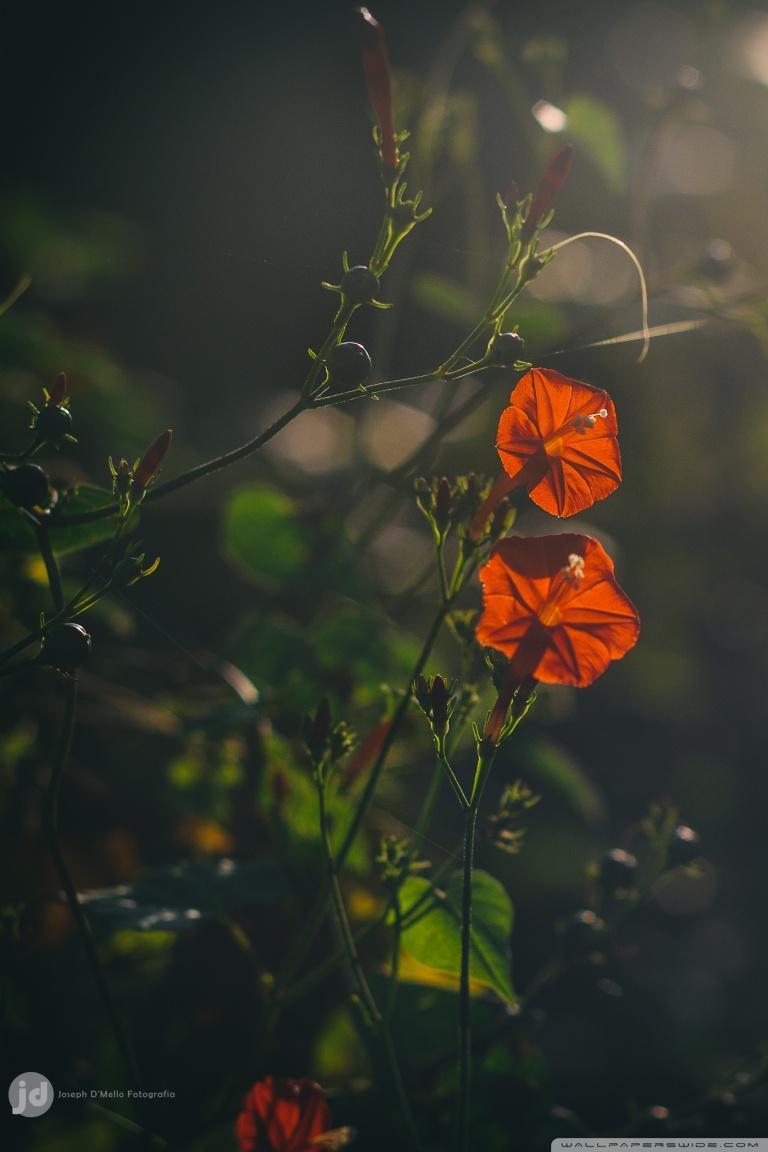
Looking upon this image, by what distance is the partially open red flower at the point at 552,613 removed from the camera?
0.94 meters

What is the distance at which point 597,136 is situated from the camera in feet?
6.46

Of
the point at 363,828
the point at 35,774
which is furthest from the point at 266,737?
the point at 35,774

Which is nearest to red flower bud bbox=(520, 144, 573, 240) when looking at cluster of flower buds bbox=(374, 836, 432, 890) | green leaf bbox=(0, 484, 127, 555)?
green leaf bbox=(0, 484, 127, 555)

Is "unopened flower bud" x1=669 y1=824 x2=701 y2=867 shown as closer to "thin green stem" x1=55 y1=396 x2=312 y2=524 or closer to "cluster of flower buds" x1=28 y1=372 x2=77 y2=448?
"thin green stem" x1=55 y1=396 x2=312 y2=524

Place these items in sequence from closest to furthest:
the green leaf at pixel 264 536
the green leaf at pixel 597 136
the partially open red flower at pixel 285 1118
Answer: the partially open red flower at pixel 285 1118
the green leaf at pixel 264 536
the green leaf at pixel 597 136

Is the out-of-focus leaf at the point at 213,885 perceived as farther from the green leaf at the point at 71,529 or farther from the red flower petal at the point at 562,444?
the red flower petal at the point at 562,444

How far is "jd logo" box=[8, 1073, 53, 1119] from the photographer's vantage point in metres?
1.26

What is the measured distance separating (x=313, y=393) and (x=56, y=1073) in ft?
3.41

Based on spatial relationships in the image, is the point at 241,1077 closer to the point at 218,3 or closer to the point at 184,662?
the point at 184,662

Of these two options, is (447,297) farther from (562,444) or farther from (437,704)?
(437,704)

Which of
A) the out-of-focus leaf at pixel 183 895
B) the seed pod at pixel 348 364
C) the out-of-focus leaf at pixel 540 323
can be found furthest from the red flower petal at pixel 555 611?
the out-of-focus leaf at pixel 540 323

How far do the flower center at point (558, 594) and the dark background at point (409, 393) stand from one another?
2.10 ft

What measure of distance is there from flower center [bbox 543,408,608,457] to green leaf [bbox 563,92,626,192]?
1072 millimetres

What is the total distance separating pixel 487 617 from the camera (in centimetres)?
95
